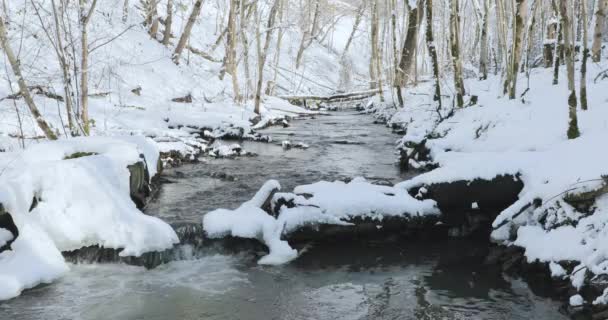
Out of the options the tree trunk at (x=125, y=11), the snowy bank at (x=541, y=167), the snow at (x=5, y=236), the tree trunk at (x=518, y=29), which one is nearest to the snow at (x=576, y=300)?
the snowy bank at (x=541, y=167)

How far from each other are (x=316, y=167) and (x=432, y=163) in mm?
2492

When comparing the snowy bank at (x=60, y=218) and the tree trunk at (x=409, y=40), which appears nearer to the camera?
the snowy bank at (x=60, y=218)

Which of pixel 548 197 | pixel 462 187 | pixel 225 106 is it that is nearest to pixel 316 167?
pixel 462 187

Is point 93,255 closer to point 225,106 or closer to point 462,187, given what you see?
point 462,187

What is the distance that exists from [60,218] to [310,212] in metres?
3.08

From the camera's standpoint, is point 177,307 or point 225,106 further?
point 225,106

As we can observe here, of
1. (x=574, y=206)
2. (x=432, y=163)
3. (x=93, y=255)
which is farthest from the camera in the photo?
(x=432, y=163)

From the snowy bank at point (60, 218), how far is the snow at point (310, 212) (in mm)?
823

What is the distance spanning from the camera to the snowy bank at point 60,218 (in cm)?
532

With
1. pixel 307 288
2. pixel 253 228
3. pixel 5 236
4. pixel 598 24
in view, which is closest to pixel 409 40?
pixel 598 24

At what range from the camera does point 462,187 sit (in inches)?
264

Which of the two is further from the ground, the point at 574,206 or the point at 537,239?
the point at 574,206

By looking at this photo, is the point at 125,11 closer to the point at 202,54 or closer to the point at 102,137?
the point at 202,54

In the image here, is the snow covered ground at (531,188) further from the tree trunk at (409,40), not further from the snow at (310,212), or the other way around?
the tree trunk at (409,40)
